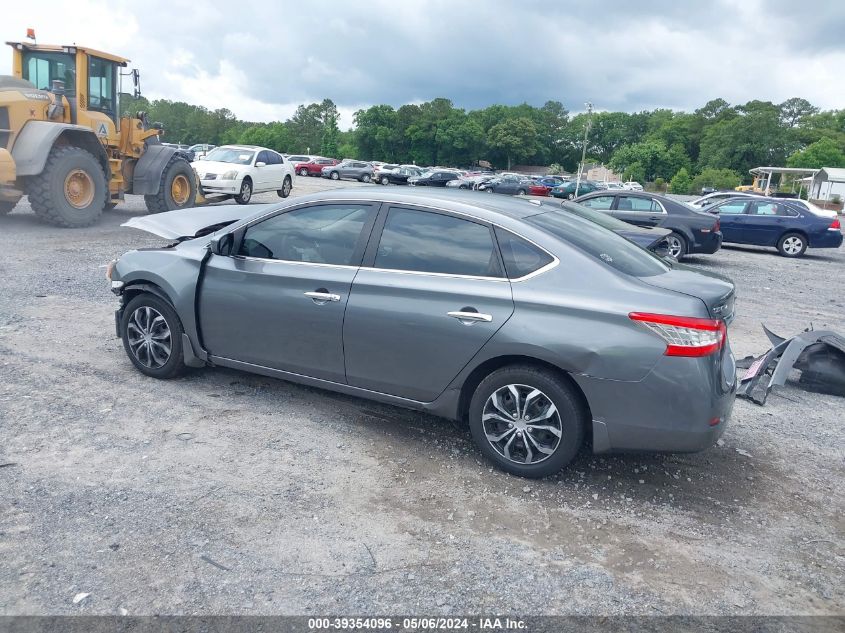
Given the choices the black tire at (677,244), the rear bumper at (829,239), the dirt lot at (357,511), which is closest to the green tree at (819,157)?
the rear bumper at (829,239)

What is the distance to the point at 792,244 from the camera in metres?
16.6

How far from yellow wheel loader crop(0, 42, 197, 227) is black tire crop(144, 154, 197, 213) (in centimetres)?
3

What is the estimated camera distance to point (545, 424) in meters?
3.88

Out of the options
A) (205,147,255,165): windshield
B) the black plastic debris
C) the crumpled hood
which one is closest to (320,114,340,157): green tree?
(205,147,255,165): windshield

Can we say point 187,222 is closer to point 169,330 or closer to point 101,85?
point 169,330

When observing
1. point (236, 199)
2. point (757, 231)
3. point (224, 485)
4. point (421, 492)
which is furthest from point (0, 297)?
point (757, 231)

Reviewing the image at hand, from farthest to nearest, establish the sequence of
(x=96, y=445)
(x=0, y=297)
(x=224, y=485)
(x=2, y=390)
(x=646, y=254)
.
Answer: (x=0, y=297), (x=2, y=390), (x=646, y=254), (x=96, y=445), (x=224, y=485)

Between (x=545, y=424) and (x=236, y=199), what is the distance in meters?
17.4

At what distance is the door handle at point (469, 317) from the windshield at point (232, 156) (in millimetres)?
17233

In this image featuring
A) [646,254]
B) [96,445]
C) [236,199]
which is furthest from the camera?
[236,199]

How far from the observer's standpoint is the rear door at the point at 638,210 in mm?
14438

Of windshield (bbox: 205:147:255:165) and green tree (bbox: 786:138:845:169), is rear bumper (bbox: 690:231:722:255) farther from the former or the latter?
green tree (bbox: 786:138:845:169)

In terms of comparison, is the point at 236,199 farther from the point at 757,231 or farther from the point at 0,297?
the point at 757,231

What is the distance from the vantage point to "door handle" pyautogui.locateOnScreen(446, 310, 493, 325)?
394 centimetres
